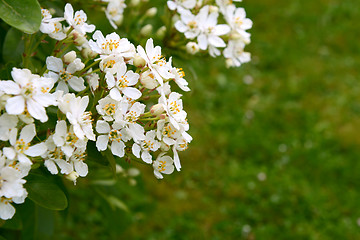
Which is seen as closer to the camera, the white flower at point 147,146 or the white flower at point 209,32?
the white flower at point 147,146

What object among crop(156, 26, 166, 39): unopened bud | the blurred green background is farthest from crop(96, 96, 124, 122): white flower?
the blurred green background

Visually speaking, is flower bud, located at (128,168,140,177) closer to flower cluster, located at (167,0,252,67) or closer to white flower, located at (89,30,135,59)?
flower cluster, located at (167,0,252,67)

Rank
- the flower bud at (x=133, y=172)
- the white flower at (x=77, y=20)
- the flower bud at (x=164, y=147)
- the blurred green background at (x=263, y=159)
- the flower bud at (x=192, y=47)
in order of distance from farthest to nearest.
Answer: the blurred green background at (x=263, y=159) → the flower bud at (x=133, y=172) → the flower bud at (x=192, y=47) → the white flower at (x=77, y=20) → the flower bud at (x=164, y=147)

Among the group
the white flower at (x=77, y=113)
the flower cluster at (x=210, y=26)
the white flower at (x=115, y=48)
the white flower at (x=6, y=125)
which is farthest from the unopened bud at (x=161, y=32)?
the white flower at (x=6, y=125)

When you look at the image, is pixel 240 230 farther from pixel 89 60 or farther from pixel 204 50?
pixel 89 60

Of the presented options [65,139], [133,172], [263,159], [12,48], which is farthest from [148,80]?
[263,159]

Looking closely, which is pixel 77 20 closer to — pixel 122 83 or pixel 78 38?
pixel 78 38

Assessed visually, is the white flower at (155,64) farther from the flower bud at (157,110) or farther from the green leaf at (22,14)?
the green leaf at (22,14)
